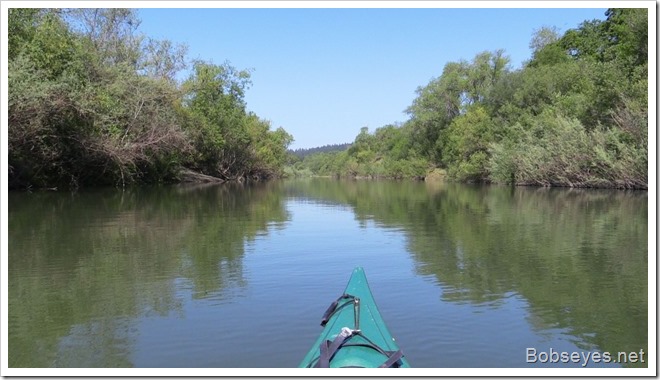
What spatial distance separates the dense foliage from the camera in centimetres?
2259

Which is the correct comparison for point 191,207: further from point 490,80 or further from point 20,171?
point 490,80

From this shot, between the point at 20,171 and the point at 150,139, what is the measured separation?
6.82 m

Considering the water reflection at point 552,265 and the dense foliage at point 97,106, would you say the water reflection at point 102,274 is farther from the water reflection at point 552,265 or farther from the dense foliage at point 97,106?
the dense foliage at point 97,106

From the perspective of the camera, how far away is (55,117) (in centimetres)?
2358

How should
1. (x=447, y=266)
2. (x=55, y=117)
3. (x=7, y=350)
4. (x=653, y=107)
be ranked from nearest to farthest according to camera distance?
(x=7, y=350) < (x=653, y=107) < (x=447, y=266) < (x=55, y=117)

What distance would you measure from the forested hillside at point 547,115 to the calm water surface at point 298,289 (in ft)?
57.0

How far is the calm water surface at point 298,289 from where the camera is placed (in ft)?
17.8

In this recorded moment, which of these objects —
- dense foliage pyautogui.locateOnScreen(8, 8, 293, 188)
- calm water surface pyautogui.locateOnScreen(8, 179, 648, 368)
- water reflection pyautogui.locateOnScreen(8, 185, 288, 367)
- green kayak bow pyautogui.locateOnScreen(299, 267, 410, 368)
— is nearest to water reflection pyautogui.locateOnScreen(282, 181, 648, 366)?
calm water surface pyautogui.locateOnScreen(8, 179, 648, 368)

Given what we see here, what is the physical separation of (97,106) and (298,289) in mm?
21403

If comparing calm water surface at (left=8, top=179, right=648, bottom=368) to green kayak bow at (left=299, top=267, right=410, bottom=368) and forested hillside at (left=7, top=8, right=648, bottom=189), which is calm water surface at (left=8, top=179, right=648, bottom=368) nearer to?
green kayak bow at (left=299, top=267, right=410, bottom=368)

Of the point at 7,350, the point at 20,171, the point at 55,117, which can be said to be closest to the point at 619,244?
the point at 7,350

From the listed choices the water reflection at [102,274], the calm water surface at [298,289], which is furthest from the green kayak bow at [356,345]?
the water reflection at [102,274]

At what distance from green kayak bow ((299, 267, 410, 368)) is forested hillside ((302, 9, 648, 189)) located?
25.9 metres

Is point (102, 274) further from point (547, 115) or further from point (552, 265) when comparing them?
point (547, 115)
